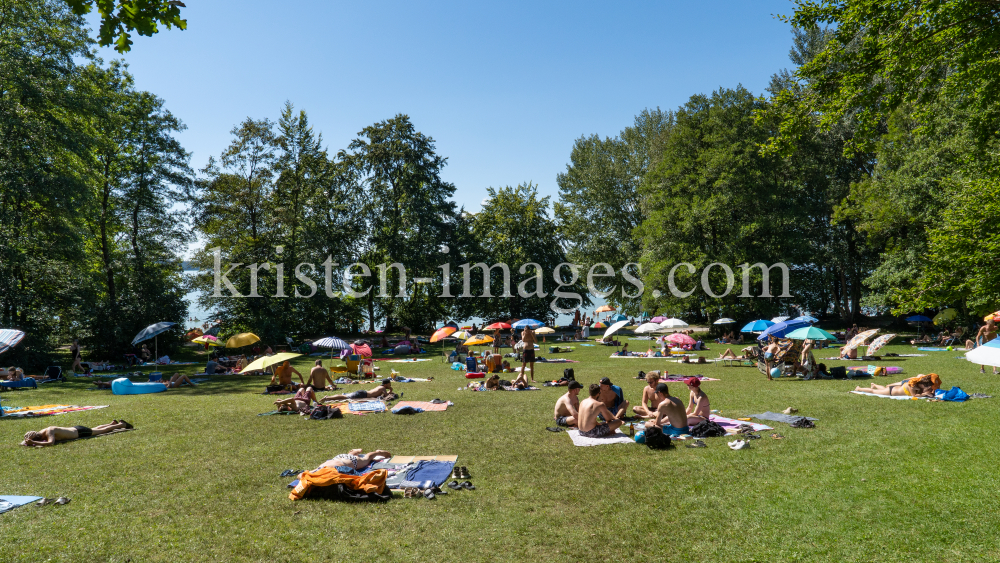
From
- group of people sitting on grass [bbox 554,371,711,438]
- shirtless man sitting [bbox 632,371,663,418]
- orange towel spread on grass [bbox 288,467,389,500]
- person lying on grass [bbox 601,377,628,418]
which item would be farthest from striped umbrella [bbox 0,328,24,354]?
shirtless man sitting [bbox 632,371,663,418]

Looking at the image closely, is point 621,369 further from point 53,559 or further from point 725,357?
point 53,559

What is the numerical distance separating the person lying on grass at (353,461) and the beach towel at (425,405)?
378cm

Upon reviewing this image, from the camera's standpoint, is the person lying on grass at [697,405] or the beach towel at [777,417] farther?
the beach towel at [777,417]

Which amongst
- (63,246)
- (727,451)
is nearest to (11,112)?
(63,246)

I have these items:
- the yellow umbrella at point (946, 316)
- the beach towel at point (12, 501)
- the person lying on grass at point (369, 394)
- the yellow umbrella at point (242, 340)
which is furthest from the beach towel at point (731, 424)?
the yellow umbrella at point (946, 316)

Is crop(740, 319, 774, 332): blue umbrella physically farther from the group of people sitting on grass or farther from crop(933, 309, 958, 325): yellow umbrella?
the group of people sitting on grass

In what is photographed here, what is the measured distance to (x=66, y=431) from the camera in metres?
9.58

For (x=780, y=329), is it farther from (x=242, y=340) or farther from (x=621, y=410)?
(x=242, y=340)

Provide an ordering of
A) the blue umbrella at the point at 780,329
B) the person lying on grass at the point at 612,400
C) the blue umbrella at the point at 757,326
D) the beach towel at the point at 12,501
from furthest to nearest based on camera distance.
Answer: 1. the blue umbrella at the point at 757,326
2. the blue umbrella at the point at 780,329
3. the person lying on grass at the point at 612,400
4. the beach towel at the point at 12,501

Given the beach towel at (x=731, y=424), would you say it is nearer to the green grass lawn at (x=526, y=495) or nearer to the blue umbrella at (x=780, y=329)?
the green grass lawn at (x=526, y=495)

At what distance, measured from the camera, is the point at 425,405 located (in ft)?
42.1

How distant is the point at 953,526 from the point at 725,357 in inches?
679

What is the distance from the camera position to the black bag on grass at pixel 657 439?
336 inches

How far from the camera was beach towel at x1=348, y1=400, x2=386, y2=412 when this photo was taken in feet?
40.3
